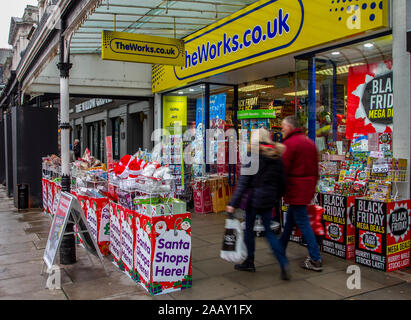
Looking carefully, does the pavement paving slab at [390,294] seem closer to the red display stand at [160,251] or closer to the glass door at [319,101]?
the red display stand at [160,251]

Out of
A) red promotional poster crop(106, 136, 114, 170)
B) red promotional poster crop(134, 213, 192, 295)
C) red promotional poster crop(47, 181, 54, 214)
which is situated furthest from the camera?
red promotional poster crop(47, 181, 54, 214)

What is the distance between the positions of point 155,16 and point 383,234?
22.4 ft

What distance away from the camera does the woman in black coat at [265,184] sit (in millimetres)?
4316

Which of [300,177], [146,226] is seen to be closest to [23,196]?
[146,226]

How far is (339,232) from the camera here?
523cm

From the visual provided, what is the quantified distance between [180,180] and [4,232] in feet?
12.3

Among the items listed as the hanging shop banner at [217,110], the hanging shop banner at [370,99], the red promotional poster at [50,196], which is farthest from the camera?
the hanging shop banner at [217,110]

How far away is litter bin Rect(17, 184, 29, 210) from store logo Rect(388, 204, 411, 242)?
8.75 meters

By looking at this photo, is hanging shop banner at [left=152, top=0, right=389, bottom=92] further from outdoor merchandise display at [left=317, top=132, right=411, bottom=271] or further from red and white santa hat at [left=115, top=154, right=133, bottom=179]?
red and white santa hat at [left=115, top=154, right=133, bottom=179]

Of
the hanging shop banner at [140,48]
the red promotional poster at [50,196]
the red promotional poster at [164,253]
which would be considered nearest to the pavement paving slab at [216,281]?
the red promotional poster at [164,253]

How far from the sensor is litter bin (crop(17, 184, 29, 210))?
992 centimetres

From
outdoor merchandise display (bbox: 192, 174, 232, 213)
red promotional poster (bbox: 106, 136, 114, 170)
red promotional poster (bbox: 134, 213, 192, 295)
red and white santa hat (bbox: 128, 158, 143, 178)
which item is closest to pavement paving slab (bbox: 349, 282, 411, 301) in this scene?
red promotional poster (bbox: 134, 213, 192, 295)

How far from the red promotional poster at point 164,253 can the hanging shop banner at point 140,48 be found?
12.9ft

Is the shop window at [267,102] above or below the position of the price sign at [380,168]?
above
